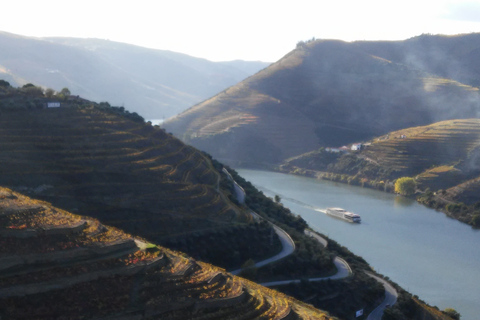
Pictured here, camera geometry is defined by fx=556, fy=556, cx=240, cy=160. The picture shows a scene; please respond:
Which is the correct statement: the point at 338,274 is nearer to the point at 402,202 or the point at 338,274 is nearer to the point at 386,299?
the point at 386,299

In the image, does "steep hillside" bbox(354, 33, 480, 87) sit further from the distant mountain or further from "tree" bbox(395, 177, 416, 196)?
the distant mountain

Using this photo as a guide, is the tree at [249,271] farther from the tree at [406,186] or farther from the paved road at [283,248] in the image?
the tree at [406,186]

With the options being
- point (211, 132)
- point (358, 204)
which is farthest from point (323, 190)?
point (211, 132)

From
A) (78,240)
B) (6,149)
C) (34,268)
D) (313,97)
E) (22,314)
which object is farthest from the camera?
(313,97)

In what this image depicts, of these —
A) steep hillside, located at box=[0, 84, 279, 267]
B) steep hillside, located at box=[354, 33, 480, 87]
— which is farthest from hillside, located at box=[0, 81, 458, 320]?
steep hillside, located at box=[354, 33, 480, 87]

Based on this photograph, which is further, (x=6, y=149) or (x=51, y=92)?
(x=51, y=92)

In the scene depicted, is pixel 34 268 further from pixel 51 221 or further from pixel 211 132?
pixel 211 132

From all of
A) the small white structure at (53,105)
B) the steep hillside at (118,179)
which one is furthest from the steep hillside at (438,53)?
the small white structure at (53,105)
